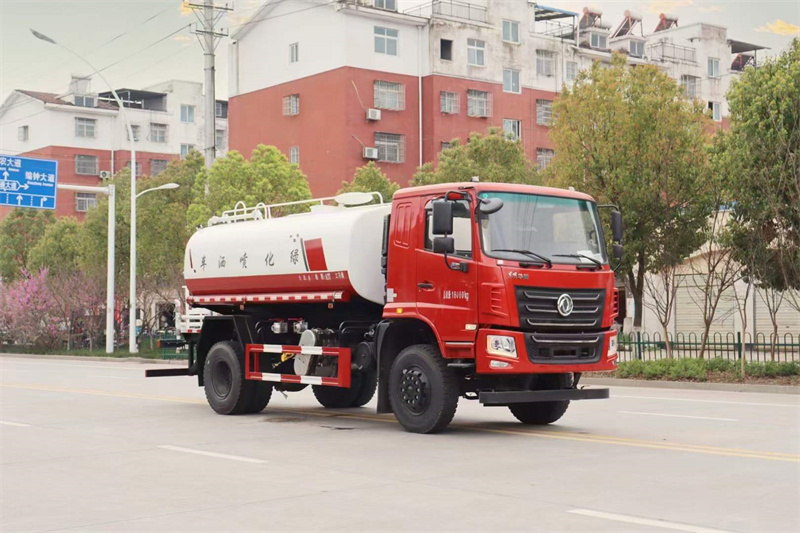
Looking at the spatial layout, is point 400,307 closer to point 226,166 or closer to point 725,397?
point 725,397

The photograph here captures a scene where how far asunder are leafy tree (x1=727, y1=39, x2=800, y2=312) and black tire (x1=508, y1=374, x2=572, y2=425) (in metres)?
10.1

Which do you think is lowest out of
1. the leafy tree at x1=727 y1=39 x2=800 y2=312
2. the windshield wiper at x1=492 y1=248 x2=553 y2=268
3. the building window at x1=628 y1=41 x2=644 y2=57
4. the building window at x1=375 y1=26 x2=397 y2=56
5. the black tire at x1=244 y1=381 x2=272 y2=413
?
the black tire at x1=244 y1=381 x2=272 y2=413

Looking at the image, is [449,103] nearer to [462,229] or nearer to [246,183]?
[246,183]

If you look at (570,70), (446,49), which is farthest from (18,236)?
(570,70)

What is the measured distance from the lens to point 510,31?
6450 cm

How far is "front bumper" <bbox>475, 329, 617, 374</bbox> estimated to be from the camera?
13.2m

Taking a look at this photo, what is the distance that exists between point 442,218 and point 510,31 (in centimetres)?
5324

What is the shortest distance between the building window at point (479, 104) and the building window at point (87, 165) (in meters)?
34.1

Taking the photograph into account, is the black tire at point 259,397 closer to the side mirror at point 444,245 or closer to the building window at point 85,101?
the side mirror at point 444,245

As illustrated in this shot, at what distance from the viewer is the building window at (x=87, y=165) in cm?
8231

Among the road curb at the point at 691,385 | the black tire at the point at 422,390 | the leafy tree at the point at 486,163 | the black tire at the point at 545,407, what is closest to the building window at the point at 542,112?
the leafy tree at the point at 486,163

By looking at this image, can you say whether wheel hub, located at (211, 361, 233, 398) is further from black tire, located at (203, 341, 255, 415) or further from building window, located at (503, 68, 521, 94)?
Result: building window, located at (503, 68, 521, 94)

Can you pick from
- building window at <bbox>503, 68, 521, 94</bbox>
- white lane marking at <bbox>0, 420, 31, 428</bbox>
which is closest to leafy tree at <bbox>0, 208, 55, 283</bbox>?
building window at <bbox>503, 68, 521, 94</bbox>

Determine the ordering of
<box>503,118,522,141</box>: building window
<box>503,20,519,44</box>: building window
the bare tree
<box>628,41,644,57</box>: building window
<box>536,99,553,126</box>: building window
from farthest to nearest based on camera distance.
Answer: <box>628,41,644,57</box>: building window
<box>536,99,553,126</box>: building window
<box>503,20,519,44</box>: building window
<box>503,118,522,141</box>: building window
the bare tree
